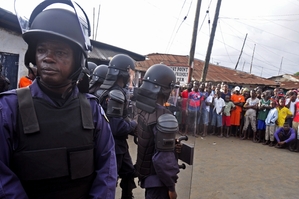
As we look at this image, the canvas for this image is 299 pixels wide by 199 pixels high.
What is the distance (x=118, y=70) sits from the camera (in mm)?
3432

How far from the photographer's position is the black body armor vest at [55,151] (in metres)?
1.21

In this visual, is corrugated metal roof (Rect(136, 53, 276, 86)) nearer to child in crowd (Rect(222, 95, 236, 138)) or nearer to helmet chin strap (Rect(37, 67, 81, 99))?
child in crowd (Rect(222, 95, 236, 138))

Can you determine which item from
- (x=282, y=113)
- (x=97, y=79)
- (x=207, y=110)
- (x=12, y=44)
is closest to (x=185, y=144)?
(x=97, y=79)

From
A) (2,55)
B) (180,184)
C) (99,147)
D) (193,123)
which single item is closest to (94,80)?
(193,123)

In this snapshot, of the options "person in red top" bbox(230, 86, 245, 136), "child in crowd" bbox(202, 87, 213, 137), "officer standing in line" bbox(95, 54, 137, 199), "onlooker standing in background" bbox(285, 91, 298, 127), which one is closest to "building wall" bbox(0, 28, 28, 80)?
"officer standing in line" bbox(95, 54, 137, 199)

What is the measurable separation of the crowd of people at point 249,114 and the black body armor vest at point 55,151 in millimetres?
6310

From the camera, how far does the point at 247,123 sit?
8.73 metres

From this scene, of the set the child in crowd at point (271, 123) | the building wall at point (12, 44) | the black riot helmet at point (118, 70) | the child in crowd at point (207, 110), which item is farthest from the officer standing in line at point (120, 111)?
the child in crowd at point (271, 123)

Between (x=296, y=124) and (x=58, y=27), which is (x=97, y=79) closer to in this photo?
(x=58, y=27)

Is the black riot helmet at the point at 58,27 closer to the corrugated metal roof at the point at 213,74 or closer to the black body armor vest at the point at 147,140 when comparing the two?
the black body armor vest at the point at 147,140

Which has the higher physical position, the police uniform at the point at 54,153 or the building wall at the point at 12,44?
the building wall at the point at 12,44

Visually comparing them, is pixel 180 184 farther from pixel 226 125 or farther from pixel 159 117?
pixel 226 125

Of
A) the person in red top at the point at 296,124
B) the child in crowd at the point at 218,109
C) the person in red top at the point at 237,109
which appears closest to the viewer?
the person in red top at the point at 296,124

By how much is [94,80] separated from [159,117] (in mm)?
2058
